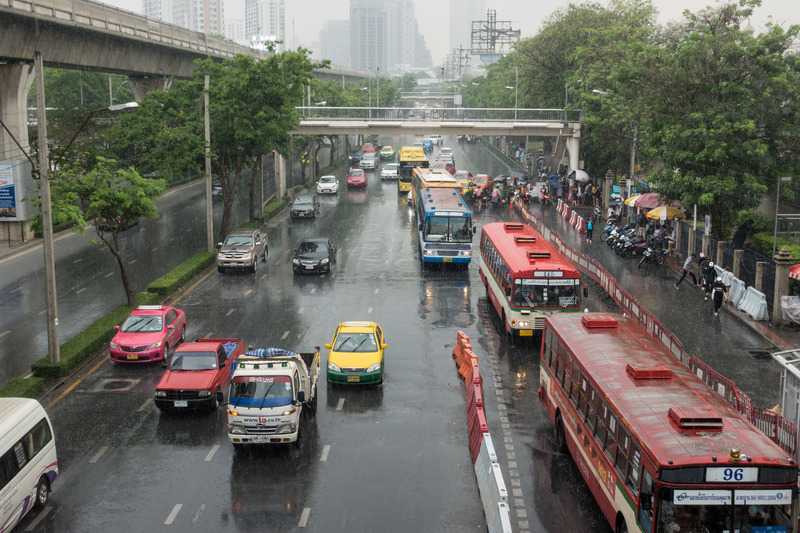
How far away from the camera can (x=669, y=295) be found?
35094 mm

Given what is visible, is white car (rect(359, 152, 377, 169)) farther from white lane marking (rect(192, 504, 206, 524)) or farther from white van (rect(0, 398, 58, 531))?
white lane marking (rect(192, 504, 206, 524))

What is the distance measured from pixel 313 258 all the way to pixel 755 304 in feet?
62.0

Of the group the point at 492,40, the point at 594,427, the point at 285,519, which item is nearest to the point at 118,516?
the point at 285,519

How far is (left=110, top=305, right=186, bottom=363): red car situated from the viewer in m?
25.6

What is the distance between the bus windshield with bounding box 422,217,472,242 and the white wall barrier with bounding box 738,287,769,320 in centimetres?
1243

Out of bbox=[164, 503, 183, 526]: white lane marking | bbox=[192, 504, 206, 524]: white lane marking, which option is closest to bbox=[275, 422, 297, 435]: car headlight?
bbox=[192, 504, 206, 524]: white lane marking

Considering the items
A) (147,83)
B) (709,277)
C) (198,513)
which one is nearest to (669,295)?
(709,277)

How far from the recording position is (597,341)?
18.1 meters

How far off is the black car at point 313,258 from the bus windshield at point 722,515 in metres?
27.9

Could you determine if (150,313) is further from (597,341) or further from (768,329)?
(768,329)

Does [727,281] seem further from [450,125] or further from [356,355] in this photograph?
[450,125]

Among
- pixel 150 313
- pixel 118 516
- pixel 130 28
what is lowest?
pixel 118 516

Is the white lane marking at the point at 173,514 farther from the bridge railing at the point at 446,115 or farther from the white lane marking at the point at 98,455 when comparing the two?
the bridge railing at the point at 446,115

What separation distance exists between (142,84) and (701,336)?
163 feet
